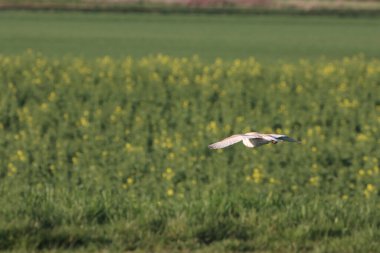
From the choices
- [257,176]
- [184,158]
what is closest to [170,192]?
[257,176]

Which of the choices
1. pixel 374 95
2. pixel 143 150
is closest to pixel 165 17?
pixel 374 95

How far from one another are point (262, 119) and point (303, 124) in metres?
0.49

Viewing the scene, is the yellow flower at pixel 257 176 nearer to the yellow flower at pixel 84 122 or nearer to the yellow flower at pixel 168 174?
the yellow flower at pixel 168 174

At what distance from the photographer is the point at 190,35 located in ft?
111

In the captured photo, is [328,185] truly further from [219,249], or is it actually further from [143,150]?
[219,249]

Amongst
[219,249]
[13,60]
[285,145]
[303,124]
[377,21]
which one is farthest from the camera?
[377,21]

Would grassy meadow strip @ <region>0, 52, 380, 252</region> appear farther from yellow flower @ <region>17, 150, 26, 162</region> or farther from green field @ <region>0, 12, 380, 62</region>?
green field @ <region>0, 12, 380, 62</region>

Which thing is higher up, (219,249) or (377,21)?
(377,21)

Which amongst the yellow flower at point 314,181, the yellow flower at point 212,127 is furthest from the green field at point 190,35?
the yellow flower at point 314,181

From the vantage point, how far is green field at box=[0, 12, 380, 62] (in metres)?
27.8

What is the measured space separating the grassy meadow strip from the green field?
11281mm

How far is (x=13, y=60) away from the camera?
16438 mm

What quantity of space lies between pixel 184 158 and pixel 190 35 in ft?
80.4

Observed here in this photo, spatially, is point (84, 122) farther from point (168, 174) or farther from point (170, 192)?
point (170, 192)
